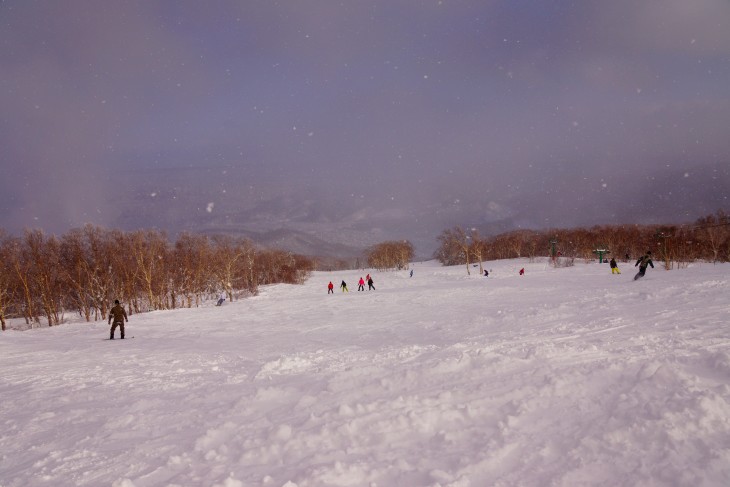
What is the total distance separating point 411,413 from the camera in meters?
5.38

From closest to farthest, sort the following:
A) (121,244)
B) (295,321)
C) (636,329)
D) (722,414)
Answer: (722,414), (636,329), (295,321), (121,244)

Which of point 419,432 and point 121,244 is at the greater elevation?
point 121,244

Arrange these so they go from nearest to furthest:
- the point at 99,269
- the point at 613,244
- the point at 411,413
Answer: the point at 411,413 < the point at 99,269 < the point at 613,244

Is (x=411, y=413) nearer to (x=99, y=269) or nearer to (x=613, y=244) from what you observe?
(x=99, y=269)

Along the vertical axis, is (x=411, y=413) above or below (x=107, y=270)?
below

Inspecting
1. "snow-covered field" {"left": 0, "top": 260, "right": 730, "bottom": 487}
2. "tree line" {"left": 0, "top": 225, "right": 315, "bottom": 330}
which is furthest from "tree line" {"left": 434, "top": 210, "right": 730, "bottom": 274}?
"snow-covered field" {"left": 0, "top": 260, "right": 730, "bottom": 487}

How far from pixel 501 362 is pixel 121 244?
48.7 metres

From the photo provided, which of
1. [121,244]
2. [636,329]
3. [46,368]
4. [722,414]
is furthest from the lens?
[121,244]

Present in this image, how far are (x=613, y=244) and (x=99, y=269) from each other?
108 meters

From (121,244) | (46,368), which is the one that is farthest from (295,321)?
(121,244)

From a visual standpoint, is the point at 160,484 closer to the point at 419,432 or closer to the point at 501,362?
the point at 419,432

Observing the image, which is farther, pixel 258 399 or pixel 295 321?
pixel 295 321

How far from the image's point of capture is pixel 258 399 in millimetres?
6805

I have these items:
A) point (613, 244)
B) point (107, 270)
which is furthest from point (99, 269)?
point (613, 244)
